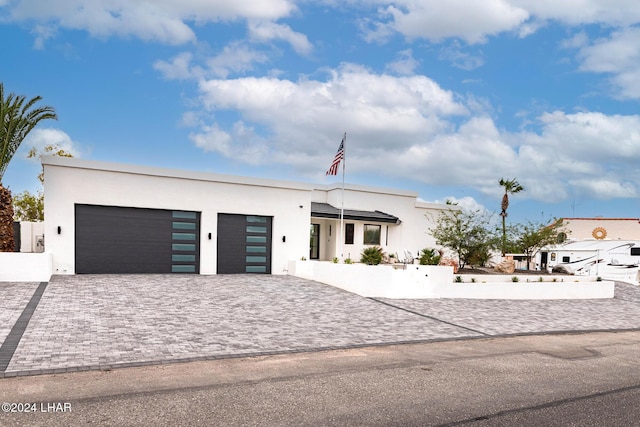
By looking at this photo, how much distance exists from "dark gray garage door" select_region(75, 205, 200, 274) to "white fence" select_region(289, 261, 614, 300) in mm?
4727

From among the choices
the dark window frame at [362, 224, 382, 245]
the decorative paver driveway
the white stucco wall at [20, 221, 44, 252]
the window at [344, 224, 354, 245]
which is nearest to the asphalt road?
the decorative paver driveway

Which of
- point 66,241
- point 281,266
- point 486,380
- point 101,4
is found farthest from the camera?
point 281,266

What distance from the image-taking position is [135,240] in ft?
60.7

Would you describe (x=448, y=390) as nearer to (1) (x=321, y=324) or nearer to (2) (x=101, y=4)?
(1) (x=321, y=324)

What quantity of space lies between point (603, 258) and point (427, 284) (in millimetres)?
18252

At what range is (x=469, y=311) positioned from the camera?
15.5 metres

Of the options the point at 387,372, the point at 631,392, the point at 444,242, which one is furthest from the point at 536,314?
the point at 387,372

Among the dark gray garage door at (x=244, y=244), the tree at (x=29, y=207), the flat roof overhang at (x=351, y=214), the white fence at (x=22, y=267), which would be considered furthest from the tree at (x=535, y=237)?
the tree at (x=29, y=207)

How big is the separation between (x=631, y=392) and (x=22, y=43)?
1937 centimetres

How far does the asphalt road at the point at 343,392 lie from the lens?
17.9 feet

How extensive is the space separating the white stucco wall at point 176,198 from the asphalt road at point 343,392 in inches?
462

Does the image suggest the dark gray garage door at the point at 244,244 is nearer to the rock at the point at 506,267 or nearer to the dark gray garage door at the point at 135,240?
the dark gray garage door at the point at 135,240

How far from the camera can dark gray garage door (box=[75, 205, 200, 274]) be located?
17.6 metres

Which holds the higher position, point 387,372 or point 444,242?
point 444,242
